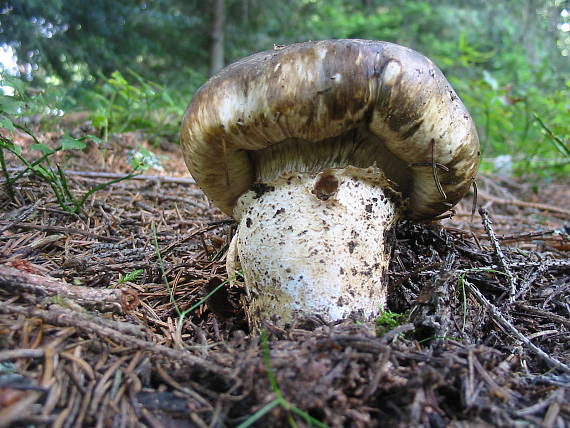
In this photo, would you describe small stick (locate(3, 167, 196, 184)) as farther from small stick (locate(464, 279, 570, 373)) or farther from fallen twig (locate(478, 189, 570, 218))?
fallen twig (locate(478, 189, 570, 218))

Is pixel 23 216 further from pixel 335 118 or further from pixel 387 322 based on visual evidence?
pixel 387 322

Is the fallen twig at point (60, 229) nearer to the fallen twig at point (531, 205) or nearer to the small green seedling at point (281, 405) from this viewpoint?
the small green seedling at point (281, 405)

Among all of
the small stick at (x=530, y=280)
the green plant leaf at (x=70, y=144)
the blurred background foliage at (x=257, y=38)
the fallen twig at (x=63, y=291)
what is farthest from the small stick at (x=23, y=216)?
the blurred background foliage at (x=257, y=38)

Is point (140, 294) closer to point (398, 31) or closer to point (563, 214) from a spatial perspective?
point (563, 214)

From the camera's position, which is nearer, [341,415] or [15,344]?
[341,415]

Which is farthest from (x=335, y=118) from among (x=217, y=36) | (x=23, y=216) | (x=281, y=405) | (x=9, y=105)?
(x=217, y=36)

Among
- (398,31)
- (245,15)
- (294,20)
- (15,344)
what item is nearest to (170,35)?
(245,15)

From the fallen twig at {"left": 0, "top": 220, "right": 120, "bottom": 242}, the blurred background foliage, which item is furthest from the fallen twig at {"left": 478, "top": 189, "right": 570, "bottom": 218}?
the fallen twig at {"left": 0, "top": 220, "right": 120, "bottom": 242}
